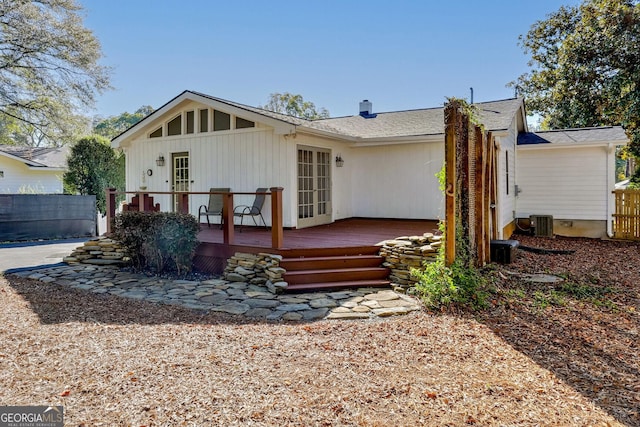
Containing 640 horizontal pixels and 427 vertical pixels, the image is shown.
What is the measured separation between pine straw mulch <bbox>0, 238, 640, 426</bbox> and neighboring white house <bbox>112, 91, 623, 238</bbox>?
447 centimetres

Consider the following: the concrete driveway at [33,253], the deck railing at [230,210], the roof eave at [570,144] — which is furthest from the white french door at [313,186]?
the roof eave at [570,144]

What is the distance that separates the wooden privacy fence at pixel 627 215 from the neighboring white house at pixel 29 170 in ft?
65.8

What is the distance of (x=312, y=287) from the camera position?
18.6ft

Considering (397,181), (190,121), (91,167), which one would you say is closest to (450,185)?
(397,181)

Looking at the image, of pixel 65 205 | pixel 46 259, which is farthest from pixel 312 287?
pixel 65 205

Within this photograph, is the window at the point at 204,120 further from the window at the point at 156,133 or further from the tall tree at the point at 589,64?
the tall tree at the point at 589,64

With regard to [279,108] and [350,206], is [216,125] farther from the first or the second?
[279,108]

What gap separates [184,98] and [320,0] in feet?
19.6

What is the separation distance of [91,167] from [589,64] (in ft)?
57.3

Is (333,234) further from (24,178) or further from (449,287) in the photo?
(24,178)

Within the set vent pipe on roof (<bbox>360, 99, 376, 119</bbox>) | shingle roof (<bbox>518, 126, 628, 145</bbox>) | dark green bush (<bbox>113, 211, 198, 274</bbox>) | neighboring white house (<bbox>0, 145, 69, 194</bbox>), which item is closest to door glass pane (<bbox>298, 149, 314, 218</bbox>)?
dark green bush (<bbox>113, 211, 198, 274</bbox>)

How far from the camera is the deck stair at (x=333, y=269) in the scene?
19.1ft

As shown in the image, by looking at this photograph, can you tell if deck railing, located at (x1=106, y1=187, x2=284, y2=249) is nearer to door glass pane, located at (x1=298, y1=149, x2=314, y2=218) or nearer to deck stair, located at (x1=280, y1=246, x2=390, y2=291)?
deck stair, located at (x1=280, y1=246, x2=390, y2=291)

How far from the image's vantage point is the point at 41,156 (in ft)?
65.6
